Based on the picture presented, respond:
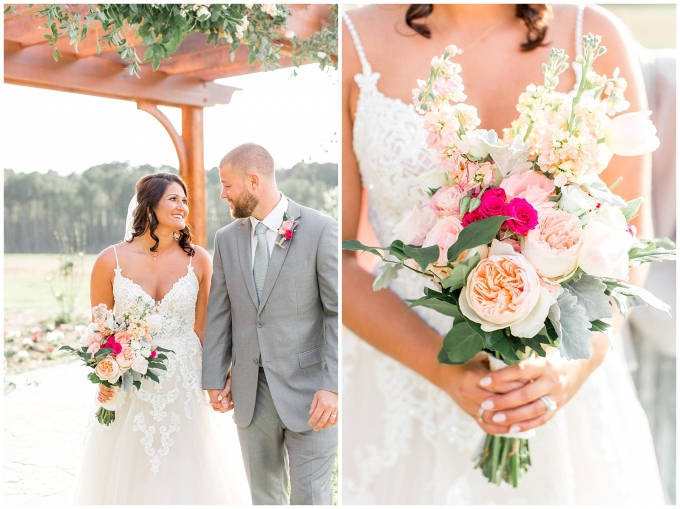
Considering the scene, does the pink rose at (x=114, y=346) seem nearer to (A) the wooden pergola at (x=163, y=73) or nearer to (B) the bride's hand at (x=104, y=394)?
(B) the bride's hand at (x=104, y=394)

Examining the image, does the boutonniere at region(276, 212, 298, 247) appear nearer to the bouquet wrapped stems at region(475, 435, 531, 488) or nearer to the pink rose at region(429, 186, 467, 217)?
the pink rose at region(429, 186, 467, 217)

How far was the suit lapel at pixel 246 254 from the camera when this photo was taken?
5.46ft

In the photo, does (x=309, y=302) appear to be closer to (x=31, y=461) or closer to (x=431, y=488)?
(x=431, y=488)

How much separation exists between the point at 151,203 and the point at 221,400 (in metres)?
0.63

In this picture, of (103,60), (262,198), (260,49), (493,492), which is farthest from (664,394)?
(103,60)

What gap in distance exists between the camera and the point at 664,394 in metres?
2.07

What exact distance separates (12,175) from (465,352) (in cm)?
135

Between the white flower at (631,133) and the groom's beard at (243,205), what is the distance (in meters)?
0.96

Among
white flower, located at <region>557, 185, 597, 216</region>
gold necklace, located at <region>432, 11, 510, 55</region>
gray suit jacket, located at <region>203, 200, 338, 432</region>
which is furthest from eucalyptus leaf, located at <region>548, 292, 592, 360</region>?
gold necklace, located at <region>432, 11, 510, 55</region>

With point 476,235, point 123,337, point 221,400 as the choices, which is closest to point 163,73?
point 123,337

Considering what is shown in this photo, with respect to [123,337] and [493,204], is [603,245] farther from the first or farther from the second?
[123,337]

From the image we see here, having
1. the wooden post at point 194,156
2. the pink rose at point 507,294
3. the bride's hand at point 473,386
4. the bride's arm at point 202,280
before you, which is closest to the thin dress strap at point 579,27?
the pink rose at point 507,294

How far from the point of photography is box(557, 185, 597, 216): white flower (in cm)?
108

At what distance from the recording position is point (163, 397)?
174cm
